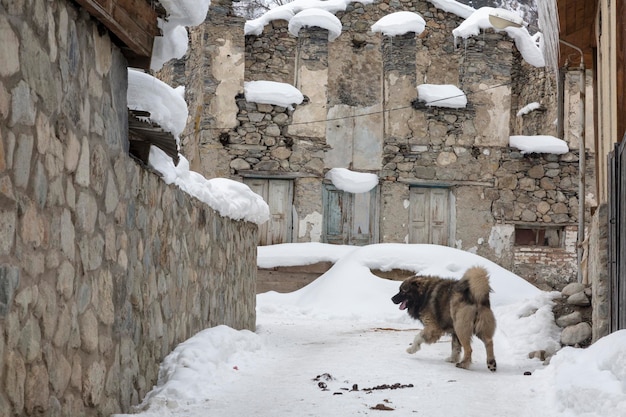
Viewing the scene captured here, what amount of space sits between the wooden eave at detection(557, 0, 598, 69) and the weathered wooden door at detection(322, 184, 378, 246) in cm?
719

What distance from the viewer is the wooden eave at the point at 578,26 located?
31.3ft

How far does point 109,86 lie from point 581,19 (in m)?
8.02

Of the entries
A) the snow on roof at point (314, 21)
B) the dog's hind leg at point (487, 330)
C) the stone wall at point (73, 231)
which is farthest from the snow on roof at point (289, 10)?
the stone wall at point (73, 231)

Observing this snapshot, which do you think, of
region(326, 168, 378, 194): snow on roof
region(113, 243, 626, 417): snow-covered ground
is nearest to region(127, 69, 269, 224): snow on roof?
region(113, 243, 626, 417): snow-covered ground

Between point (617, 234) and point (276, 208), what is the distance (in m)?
11.6

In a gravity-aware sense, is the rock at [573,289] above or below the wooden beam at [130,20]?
below

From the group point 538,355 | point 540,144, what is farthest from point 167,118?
point 540,144

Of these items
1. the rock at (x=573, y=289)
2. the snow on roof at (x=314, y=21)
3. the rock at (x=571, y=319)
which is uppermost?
the snow on roof at (x=314, y=21)

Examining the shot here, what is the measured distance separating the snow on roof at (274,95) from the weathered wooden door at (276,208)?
1.83 meters

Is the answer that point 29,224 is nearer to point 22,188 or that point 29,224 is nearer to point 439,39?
point 22,188

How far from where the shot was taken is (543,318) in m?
8.57

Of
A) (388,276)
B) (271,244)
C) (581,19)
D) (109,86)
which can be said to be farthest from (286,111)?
(109,86)

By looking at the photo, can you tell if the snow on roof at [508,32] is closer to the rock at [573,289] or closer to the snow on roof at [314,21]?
the snow on roof at [314,21]

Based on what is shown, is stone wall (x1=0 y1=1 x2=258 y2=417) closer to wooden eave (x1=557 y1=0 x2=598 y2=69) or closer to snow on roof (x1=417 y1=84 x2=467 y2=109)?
wooden eave (x1=557 y1=0 x2=598 y2=69)
